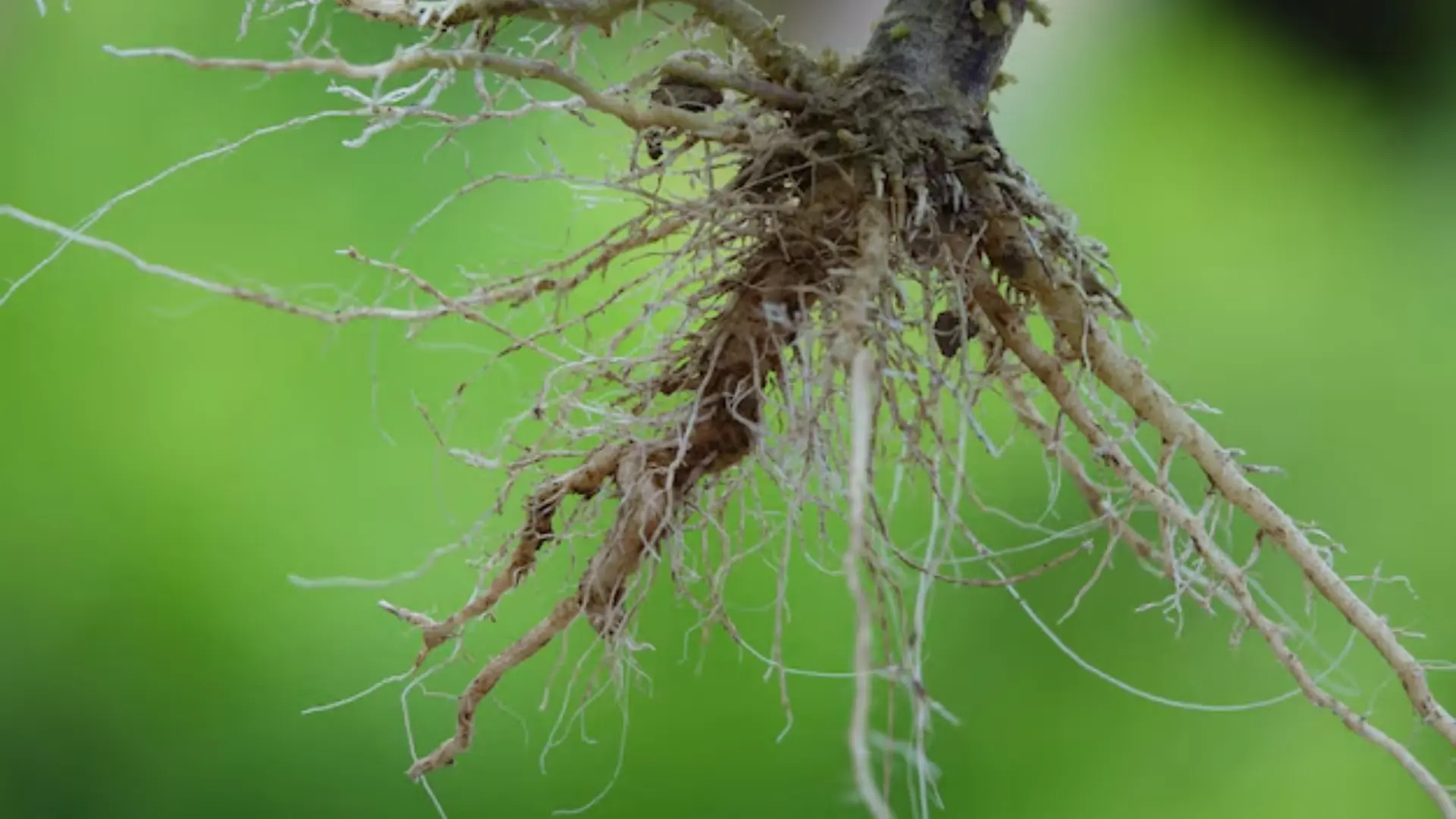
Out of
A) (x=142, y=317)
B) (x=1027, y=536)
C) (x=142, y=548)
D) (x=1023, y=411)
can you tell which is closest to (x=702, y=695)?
(x=1027, y=536)

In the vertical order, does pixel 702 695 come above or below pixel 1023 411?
below

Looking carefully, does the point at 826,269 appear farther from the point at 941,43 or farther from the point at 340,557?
the point at 340,557

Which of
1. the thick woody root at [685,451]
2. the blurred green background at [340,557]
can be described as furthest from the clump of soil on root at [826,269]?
the blurred green background at [340,557]

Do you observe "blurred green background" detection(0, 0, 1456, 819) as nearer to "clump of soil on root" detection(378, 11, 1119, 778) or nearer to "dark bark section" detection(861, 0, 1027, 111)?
"clump of soil on root" detection(378, 11, 1119, 778)

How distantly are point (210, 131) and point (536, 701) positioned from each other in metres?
0.72

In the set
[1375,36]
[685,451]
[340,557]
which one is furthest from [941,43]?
[1375,36]

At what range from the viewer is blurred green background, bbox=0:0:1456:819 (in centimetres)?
111

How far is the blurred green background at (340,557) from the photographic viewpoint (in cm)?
111

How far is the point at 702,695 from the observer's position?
1133 millimetres

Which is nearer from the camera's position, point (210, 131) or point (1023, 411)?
point (1023, 411)

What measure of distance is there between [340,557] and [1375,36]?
1418 mm

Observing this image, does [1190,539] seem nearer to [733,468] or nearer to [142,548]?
[733,468]

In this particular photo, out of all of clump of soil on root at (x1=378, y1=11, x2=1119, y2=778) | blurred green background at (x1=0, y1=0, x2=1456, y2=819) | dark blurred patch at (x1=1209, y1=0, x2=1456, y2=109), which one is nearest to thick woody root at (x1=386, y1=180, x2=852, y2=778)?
clump of soil on root at (x1=378, y1=11, x2=1119, y2=778)

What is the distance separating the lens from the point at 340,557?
3.74 feet
